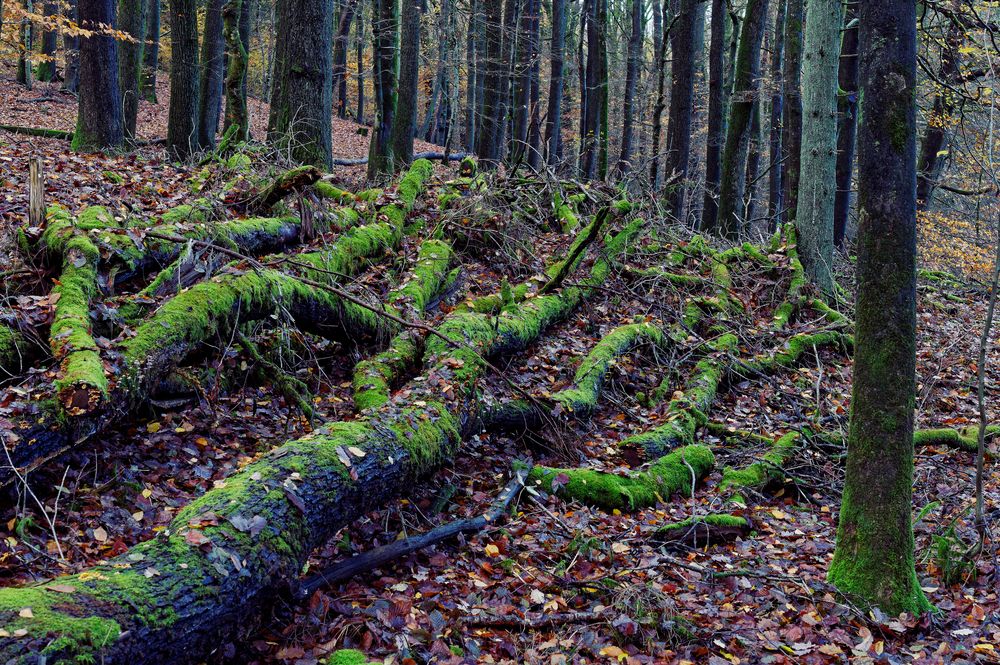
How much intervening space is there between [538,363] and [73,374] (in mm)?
4483

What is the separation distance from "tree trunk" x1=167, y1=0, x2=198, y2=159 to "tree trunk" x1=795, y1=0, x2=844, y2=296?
31.0 ft

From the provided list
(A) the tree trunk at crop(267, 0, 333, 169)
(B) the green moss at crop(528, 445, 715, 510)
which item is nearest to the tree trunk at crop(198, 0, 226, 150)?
(A) the tree trunk at crop(267, 0, 333, 169)

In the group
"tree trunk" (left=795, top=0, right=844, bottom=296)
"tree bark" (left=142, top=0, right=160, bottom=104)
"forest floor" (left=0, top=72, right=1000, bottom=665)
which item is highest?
"tree bark" (left=142, top=0, right=160, bottom=104)

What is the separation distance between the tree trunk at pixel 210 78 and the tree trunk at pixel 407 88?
126 inches

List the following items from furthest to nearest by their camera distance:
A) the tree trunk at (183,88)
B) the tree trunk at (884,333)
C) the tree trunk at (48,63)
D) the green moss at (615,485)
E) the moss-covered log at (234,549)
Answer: the tree trunk at (48,63) < the tree trunk at (183,88) < the green moss at (615,485) < the tree trunk at (884,333) < the moss-covered log at (234,549)

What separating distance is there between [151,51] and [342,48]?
9.03 meters

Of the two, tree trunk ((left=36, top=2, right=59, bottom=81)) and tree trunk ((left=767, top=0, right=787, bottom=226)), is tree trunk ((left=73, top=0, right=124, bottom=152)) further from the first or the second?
tree trunk ((left=36, top=2, right=59, bottom=81))

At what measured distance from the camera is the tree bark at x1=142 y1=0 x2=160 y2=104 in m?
21.2

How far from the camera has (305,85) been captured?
9.98m

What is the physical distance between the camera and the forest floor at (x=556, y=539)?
3738 millimetres

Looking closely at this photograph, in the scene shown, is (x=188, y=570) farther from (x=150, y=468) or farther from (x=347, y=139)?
(x=347, y=139)

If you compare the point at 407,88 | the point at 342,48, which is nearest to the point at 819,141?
the point at 407,88

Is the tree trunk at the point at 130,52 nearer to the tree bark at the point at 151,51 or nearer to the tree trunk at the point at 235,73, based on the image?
the tree bark at the point at 151,51

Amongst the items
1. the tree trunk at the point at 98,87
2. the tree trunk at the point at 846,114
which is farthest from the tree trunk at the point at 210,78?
the tree trunk at the point at 846,114
